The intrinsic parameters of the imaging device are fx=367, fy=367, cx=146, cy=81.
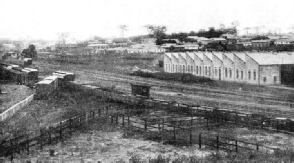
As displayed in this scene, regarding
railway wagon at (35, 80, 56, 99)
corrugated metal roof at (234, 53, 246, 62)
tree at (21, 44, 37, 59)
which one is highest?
tree at (21, 44, 37, 59)

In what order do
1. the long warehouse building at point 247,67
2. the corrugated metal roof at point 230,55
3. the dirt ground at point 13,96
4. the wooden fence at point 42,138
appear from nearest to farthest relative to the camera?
1. the wooden fence at point 42,138
2. the dirt ground at point 13,96
3. the long warehouse building at point 247,67
4. the corrugated metal roof at point 230,55

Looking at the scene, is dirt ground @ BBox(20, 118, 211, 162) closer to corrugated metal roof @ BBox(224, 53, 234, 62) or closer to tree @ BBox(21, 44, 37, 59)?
corrugated metal roof @ BBox(224, 53, 234, 62)

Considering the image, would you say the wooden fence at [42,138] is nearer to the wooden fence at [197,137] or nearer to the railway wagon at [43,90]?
the wooden fence at [197,137]

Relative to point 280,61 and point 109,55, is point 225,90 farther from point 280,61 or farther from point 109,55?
point 109,55

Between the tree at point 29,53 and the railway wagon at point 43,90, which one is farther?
the tree at point 29,53

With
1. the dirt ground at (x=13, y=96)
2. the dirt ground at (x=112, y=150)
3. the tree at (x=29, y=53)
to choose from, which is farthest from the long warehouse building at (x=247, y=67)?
the tree at (x=29, y=53)

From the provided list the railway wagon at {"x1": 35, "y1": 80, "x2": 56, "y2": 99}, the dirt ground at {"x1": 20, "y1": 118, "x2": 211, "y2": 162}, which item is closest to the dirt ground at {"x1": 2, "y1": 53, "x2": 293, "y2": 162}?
the dirt ground at {"x1": 20, "y1": 118, "x2": 211, "y2": 162}

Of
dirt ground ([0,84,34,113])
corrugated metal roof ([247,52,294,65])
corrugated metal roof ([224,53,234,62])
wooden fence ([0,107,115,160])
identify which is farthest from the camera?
corrugated metal roof ([224,53,234,62])

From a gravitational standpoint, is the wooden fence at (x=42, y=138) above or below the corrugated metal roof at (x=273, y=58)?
below
